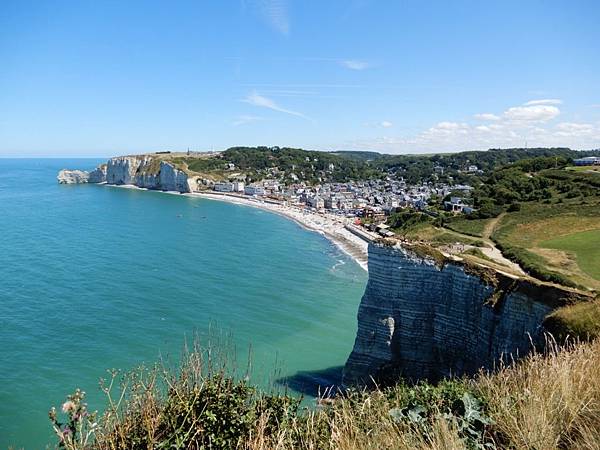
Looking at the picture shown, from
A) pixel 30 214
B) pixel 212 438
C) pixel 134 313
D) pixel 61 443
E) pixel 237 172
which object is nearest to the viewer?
pixel 61 443

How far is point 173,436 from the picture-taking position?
4.36m

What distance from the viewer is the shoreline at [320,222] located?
5166 cm

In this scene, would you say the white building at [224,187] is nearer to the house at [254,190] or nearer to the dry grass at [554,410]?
the house at [254,190]

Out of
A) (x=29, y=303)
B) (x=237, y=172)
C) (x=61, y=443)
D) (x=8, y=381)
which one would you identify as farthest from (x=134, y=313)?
(x=237, y=172)

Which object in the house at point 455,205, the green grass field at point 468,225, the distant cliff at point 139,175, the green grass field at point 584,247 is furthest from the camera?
the distant cliff at point 139,175

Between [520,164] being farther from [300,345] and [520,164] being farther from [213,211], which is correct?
[300,345]

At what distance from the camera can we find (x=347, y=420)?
4125mm

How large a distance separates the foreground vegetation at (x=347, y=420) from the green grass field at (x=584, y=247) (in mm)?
20132

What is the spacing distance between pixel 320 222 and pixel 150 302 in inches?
1620

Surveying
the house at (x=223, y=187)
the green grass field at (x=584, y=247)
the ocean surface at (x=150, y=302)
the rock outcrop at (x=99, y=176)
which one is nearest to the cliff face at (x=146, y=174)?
the rock outcrop at (x=99, y=176)

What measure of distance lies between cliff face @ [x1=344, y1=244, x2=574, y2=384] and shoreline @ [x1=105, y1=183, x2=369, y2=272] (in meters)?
24.4

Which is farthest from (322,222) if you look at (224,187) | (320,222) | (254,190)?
(224,187)

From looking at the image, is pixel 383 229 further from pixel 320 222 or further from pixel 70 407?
pixel 70 407

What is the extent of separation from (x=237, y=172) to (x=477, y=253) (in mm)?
90658
